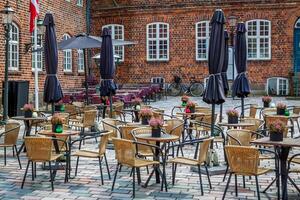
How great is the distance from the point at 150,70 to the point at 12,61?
→ 348 inches

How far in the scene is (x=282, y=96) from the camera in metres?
22.5

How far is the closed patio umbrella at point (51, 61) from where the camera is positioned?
8.98m

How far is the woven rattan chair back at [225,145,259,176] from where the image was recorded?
5488 millimetres

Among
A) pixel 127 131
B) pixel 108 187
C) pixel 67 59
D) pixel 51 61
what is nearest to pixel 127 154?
pixel 108 187

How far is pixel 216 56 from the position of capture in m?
7.56

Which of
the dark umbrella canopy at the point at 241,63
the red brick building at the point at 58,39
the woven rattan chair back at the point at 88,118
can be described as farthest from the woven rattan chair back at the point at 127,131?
the red brick building at the point at 58,39

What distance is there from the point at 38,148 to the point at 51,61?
3082mm

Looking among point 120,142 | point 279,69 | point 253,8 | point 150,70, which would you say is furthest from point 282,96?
point 120,142

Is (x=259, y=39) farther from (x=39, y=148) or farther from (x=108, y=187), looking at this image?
(x=39, y=148)

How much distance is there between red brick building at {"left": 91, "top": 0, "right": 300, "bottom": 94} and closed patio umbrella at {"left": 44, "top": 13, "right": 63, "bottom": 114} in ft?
49.9

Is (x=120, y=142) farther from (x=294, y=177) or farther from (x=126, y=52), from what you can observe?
(x=126, y=52)

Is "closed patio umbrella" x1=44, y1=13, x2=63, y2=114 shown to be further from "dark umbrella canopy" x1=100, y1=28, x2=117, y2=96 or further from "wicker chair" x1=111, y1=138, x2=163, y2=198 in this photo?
"wicker chair" x1=111, y1=138, x2=163, y2=198

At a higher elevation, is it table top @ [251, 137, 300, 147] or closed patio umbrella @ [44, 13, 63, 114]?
closed patio umbrella @ [44, 13, 63, 114]

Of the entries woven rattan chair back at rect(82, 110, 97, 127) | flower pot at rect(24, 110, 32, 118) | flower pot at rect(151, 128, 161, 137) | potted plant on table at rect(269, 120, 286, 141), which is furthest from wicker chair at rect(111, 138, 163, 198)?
woven rattan chair back at rect(82, 110, 97, 127)
